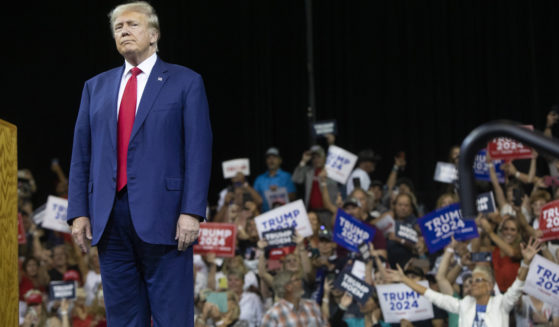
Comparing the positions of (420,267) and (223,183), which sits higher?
(223,183)

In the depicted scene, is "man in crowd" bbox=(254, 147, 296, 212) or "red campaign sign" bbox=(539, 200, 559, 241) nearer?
"red campaign sign" bbox=(539, 200, 559, 241)

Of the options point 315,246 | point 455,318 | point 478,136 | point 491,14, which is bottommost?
point 455,318

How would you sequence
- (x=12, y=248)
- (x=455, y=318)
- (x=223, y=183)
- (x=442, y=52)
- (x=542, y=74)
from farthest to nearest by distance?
(x=223, y=183) < (x=442, y=52) < (x=542, y=74) < (x=455, y=318) < (x=12, y=248)

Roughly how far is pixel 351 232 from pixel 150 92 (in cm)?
419

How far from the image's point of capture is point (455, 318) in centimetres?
584

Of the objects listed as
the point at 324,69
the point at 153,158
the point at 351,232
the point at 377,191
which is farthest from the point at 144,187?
the point at 324,69

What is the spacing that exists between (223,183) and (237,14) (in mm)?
2399

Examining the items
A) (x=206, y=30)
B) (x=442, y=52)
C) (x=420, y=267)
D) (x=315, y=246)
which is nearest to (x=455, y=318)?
(x=420, y=267)

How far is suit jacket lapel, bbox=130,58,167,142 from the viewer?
2.30 meters

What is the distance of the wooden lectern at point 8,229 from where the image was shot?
215 centimetres

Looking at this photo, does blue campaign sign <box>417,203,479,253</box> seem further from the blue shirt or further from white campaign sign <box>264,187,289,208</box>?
the blue shirt

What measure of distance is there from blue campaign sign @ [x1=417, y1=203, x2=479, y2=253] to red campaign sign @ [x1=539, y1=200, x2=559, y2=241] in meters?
0.58

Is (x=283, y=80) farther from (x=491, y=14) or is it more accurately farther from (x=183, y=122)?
(x=183, y=122)

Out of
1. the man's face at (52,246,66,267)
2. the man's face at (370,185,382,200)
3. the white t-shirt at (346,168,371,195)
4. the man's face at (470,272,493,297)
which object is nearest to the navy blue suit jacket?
the man's face at (470,272,493,297)
